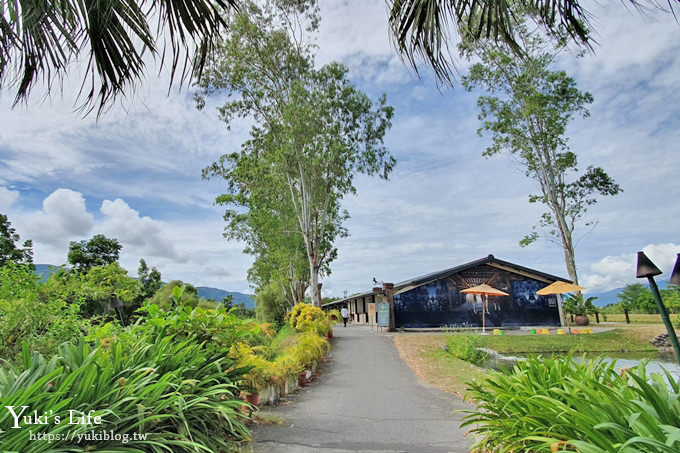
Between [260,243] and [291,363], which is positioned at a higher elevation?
[260,243]

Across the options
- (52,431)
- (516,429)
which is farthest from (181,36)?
(516,429)

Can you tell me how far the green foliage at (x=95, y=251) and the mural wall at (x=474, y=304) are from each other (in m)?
25.9

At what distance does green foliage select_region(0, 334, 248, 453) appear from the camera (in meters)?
2.39

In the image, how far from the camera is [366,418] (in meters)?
5.18

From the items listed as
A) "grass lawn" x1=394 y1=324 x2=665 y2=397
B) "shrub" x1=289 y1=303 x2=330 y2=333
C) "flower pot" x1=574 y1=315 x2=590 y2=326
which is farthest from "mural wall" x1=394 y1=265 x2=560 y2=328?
"shrub" x1=289 y1=303 x2=330 y2=333

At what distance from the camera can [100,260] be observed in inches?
1305

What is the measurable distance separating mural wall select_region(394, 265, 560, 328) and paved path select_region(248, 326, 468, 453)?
13.8m

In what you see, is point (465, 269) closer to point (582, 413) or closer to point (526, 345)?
point (526, 345)

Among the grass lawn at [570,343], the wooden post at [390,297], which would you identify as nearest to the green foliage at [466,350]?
the grass lawn at [570,343]

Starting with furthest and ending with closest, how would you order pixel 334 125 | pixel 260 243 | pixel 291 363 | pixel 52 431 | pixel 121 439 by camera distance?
pixel 260 243, pixel 334 125, pixel 291 363, pixel 121 439, pixel 52 431

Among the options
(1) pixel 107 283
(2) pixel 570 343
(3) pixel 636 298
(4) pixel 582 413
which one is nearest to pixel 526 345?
(2) pixel 570 343

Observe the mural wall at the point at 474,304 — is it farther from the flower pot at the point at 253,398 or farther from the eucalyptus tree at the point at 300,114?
the flower pot at the point at 253,398

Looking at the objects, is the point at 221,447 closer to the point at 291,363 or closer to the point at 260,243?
the point at 291,363

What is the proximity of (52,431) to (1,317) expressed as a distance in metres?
2.49
